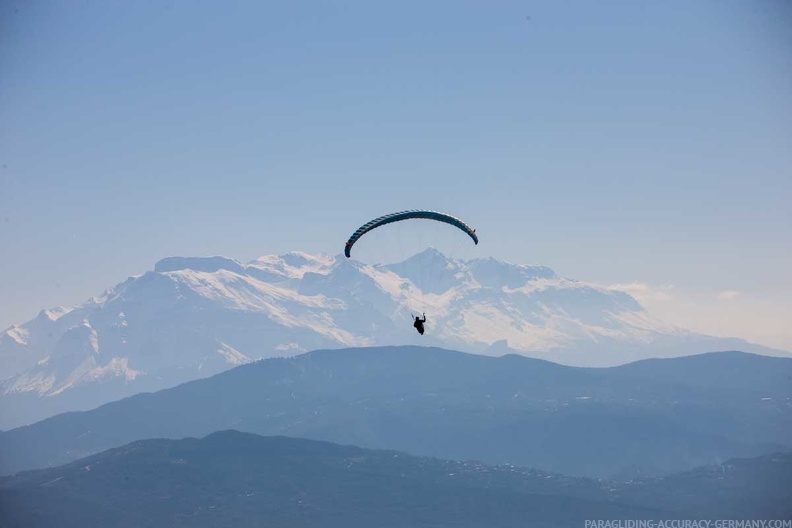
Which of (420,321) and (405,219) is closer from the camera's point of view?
(420,321)

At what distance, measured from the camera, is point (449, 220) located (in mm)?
145375

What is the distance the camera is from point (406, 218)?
143m

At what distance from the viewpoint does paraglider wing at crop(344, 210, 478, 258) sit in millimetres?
137875

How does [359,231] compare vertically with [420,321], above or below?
above

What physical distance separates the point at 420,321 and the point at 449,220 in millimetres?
18890

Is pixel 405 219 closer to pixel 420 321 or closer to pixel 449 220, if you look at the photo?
pixel 449 220

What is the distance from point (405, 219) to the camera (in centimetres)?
14350

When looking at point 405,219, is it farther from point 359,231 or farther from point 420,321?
point 420,321

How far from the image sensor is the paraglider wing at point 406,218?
13788 cm

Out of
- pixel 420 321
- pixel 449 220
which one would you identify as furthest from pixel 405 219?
pixel 420 321

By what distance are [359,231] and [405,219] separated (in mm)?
8338

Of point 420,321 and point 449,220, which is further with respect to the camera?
point 449,220

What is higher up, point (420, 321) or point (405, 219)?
point (405, 219)

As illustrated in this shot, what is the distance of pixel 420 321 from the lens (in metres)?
134
